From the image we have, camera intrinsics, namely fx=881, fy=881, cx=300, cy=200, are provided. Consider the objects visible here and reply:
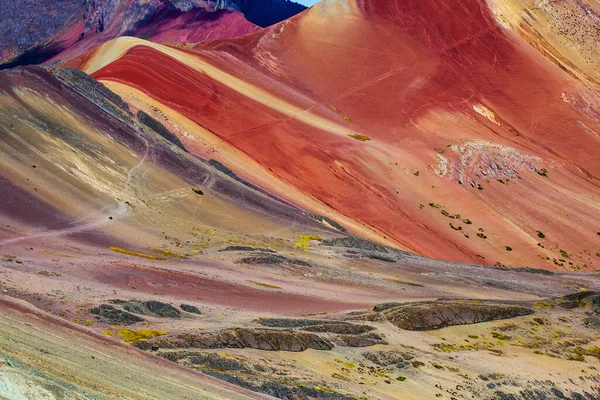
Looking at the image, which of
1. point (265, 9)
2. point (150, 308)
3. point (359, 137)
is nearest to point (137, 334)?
point (150, 308)

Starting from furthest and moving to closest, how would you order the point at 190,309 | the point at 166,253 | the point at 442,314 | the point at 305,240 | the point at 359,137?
the point at 359,137 → the point at 305,240 → the point at 166,253 → the point at 442,314 → the point at 190,309

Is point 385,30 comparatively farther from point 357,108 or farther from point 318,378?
point 318,378

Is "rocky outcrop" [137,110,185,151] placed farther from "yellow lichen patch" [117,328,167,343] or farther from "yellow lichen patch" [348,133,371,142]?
"yellow lichen patch" [117,328,167,343]

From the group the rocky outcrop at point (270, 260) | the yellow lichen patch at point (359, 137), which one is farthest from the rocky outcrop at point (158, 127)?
the yellow lichen patch at point (359, 137)

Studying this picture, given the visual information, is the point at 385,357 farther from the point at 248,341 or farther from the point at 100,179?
the point at 100,179

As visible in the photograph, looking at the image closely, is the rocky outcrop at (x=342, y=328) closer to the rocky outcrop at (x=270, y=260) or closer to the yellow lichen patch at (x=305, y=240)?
the rocky outcrop at (x=270, y=260)

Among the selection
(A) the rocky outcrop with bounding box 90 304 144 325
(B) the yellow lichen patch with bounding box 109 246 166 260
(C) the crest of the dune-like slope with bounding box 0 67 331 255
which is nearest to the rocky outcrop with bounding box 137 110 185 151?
(C) the crest of the dune-like slope with bounding box 0 67 331 255
